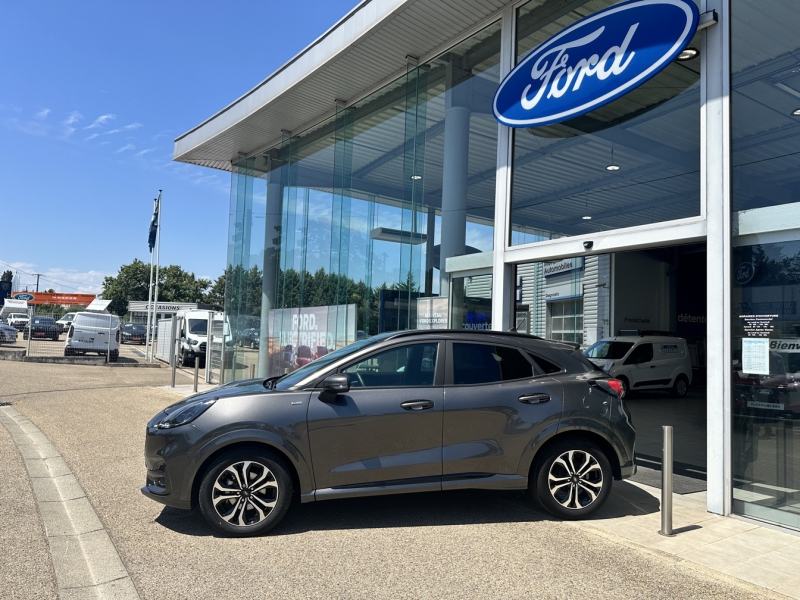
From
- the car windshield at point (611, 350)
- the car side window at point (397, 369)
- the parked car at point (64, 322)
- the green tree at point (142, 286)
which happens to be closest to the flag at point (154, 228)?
the parked car at point (64, 322)

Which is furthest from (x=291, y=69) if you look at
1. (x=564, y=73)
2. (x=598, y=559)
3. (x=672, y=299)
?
(x=672, y=299)

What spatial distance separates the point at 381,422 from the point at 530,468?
1.44 meters

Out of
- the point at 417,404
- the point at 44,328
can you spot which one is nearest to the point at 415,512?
the point at 417,404

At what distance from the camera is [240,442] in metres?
4.98

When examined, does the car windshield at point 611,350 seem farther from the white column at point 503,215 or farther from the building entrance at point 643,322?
the white column at point 503,215

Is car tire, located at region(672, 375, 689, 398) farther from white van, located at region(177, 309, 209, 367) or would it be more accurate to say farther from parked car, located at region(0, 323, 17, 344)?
parked car, located at region(0, 323, 17, 344)

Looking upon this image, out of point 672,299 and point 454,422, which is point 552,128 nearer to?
point 454,422

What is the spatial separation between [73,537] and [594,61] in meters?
7.43

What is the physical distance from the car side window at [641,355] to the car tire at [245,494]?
15830mm

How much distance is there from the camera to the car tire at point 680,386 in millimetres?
19844

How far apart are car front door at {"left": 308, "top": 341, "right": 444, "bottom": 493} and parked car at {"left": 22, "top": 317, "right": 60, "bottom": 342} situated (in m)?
25.2

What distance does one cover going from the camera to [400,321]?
11.2 meters

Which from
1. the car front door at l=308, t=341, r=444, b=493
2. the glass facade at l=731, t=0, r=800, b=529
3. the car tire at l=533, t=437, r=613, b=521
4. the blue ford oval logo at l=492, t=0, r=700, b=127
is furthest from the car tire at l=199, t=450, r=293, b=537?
the blue ford oval logo at l=492, t=0, r=700, b=127

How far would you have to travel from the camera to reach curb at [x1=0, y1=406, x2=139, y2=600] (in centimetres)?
394
